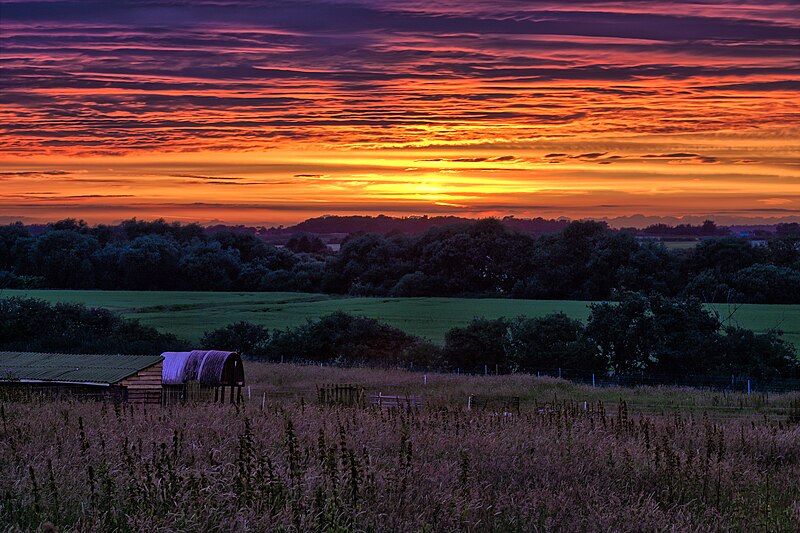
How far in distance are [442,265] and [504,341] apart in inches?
1766

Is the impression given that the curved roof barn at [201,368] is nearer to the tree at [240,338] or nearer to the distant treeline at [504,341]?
the distant treeline at [504,341]

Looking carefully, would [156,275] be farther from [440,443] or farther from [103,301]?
[440,443]

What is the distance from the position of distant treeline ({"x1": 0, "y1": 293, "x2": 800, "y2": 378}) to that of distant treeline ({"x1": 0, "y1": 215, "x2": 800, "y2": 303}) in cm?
2774

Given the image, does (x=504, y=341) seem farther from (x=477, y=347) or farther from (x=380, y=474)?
(x=380, y=474)

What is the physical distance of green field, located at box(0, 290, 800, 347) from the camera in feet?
226

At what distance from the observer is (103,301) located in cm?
8600

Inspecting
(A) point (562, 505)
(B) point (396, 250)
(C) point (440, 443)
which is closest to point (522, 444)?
(C) point (440, 443)

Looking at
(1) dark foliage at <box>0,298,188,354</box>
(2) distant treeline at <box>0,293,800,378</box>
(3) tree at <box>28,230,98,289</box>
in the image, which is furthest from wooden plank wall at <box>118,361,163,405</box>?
(3) tree at <box>28,230,98,289</box>

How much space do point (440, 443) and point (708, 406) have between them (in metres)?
21.9

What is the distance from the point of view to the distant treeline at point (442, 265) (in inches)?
3135

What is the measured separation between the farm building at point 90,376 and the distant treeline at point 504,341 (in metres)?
23.0

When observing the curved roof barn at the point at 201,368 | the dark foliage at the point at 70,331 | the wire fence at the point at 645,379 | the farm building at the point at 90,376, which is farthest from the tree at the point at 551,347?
the farm building at the point at 90,376

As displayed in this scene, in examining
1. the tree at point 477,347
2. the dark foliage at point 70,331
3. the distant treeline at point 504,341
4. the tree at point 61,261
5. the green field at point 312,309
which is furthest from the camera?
the tree at point 61,261

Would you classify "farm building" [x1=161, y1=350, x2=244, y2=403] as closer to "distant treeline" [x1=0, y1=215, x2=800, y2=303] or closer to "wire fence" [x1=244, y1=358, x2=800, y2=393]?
"wire fence" [x1=244, y1=358, x2=800, y2=393]
